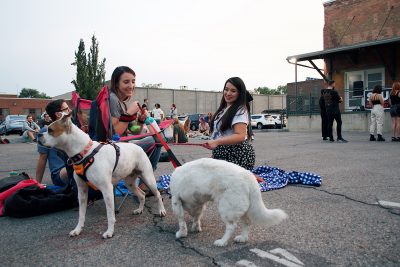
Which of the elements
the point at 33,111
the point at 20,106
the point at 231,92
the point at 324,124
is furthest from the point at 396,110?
the point at 20,106

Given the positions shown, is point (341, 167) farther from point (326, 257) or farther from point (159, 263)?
point (159, 263)

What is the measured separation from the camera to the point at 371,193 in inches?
167

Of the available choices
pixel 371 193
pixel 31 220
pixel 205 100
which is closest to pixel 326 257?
pixel 371 193

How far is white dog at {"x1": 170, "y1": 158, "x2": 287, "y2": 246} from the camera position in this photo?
2588 mm

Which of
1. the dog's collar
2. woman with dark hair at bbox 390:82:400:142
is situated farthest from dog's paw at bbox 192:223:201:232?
woman with dark hair at bbox 390:82:400:142

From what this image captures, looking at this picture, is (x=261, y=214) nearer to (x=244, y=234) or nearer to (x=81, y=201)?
(x=244, y=234)

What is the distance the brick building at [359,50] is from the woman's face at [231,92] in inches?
603

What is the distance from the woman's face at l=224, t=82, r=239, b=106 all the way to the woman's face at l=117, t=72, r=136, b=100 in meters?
1.22

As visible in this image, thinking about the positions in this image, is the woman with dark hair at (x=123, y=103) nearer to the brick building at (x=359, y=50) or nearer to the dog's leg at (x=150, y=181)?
the dog's leg at (x=150, y=181)

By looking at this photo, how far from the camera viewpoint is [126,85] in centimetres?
403

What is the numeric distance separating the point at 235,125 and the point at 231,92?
0.39 m

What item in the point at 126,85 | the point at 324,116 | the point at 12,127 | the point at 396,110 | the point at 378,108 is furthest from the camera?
the point at 12,127

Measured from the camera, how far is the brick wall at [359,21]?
18.4 metres

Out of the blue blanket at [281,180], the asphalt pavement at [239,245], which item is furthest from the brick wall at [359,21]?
the asphalt pavement at [239,245]
